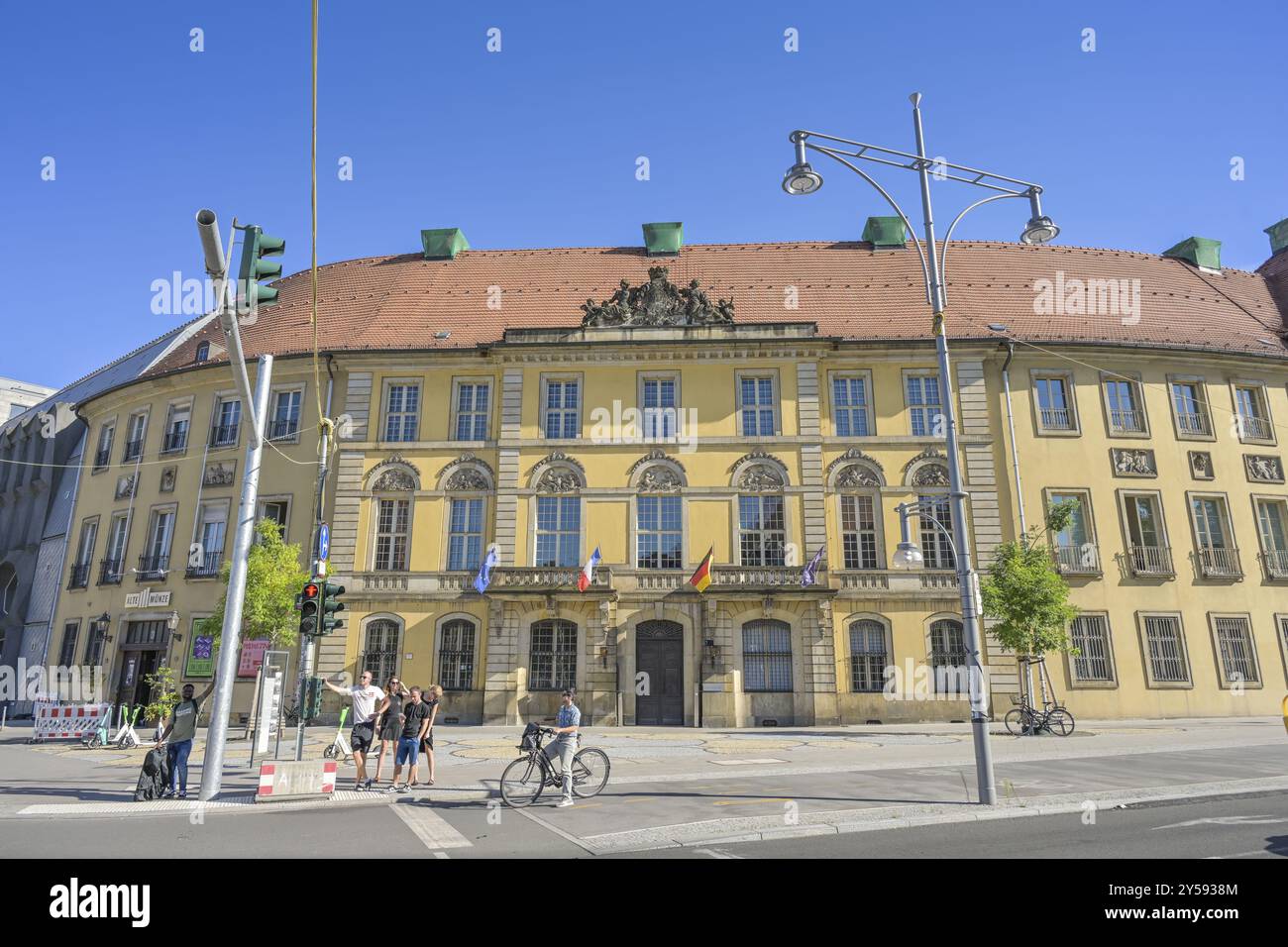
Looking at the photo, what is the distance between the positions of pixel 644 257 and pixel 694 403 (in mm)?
11167

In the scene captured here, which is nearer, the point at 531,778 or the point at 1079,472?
the point at 531,778

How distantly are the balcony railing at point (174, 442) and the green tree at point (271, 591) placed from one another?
10.3 metres

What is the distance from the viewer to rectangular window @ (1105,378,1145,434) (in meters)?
29.5

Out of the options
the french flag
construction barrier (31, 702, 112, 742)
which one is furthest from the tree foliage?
construction barrier (31, 702, 112, 742)

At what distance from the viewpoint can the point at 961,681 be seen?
2705 centimetres

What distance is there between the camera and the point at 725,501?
28.0m

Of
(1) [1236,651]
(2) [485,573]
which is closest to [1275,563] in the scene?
(1) [1236,651]

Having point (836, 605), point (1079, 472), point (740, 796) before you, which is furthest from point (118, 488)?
point (1079, 472)

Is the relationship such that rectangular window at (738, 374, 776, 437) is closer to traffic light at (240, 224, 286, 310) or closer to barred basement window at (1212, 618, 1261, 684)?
barred basement window at (1212, 618, 1261, 684)

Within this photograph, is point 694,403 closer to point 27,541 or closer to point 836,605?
point 836,605

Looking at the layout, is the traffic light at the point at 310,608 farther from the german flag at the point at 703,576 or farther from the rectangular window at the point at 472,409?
the rectangular window at the point at 472,409

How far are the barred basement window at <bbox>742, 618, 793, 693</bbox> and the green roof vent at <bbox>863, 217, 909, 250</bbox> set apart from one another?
20.0 m

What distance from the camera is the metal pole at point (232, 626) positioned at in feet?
40.1

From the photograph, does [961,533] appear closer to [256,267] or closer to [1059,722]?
[256,267]
